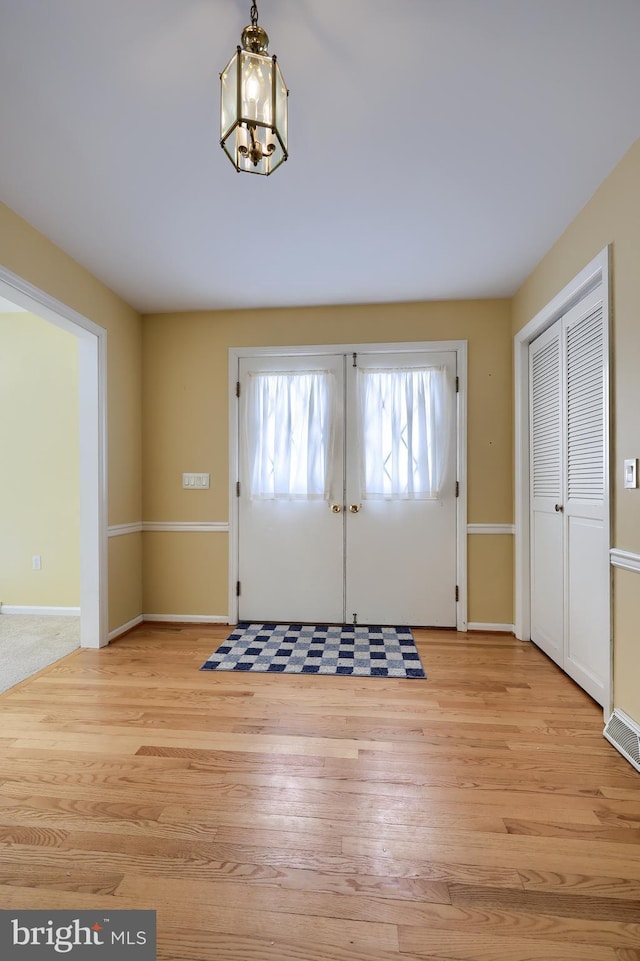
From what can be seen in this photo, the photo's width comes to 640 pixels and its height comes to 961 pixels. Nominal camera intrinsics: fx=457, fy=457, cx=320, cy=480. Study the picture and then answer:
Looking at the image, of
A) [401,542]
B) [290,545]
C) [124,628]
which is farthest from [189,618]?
[401,542]

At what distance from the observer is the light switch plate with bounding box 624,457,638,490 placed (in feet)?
6.41

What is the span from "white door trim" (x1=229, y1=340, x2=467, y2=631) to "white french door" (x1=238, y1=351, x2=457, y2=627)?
0.04 m

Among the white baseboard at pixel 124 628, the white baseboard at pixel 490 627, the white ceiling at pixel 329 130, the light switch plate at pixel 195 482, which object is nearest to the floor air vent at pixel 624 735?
the white baseboard at pixel 490 627

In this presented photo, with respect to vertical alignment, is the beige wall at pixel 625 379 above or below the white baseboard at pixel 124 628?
above

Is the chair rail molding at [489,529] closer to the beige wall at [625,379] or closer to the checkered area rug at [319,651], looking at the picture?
the checkered area rug at [319,651]

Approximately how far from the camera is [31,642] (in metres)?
3.32

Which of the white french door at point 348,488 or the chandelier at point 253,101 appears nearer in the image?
the chandelier at point 253,101

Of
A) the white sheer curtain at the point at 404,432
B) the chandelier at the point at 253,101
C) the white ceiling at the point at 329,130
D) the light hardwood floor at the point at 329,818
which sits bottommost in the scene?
the light hardwood floor at the point at 329,818

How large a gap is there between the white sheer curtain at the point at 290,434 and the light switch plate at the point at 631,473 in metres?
2.02

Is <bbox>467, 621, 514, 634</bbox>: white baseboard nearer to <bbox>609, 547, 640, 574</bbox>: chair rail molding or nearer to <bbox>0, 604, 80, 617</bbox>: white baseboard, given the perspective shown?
<bbox>609, 547, 640, 574</bbox>: chair rail molding

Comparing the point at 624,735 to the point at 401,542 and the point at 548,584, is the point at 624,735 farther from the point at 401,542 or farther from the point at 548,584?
the point at 401,542

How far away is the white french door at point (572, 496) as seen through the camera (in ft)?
7.60

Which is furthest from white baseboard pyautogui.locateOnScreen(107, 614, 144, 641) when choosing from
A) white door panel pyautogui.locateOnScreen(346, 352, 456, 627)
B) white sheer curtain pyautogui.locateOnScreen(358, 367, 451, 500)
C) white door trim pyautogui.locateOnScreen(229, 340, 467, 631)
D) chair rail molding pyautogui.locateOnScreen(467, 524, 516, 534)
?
chair rail molding pyautogui.locateOnScreen(467, 524, 516, 534)

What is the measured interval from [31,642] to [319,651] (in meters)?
2.10
